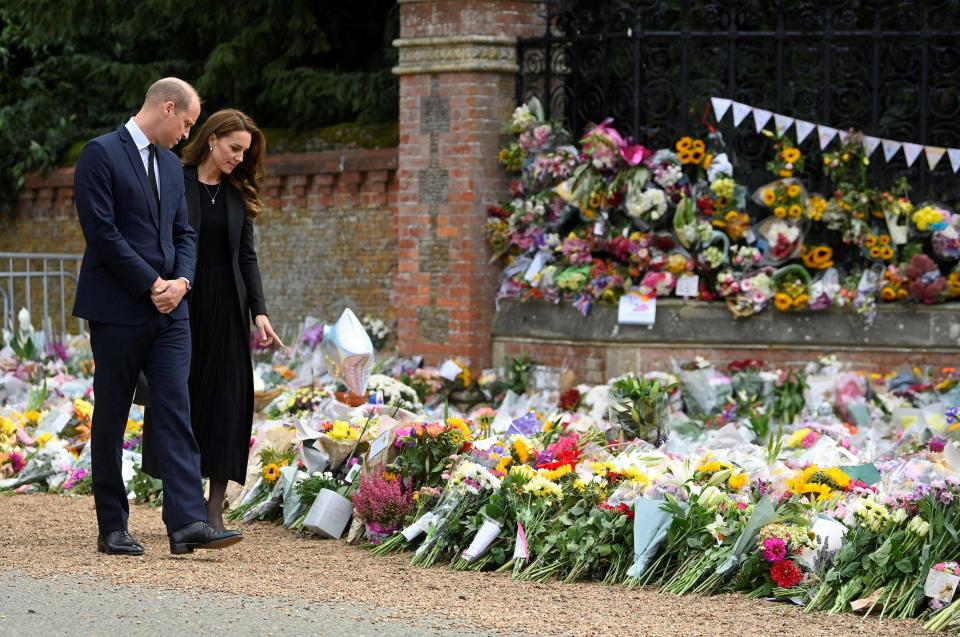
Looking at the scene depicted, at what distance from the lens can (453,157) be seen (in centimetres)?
1122

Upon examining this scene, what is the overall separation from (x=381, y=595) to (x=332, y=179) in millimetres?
8140

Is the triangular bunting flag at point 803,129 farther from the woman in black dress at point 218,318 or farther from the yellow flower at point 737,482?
the woman in black dress at point 218,318

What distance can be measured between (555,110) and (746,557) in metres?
6.07

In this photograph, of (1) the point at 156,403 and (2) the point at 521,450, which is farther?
(2) the point at 521,450

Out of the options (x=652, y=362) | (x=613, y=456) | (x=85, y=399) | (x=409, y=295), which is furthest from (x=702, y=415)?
(x=85, y=399)

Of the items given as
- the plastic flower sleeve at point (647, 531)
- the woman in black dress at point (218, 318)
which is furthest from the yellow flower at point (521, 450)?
the woman in black dress at point (218, 318)

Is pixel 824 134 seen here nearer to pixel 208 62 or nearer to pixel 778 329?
pixel 778 329

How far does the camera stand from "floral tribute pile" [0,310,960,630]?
5590mm

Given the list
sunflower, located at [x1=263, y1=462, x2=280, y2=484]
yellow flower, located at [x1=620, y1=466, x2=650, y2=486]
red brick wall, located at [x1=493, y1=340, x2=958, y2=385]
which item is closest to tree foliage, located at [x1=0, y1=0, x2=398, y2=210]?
red brick wall, located at [x1=493, y1=340, x2=958, y2=385]

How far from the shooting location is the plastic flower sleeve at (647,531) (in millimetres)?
5871

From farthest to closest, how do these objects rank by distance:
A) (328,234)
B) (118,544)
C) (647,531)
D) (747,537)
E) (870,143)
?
(328,234) < (870,143) < (118,544) < (647,531) < (747,537)

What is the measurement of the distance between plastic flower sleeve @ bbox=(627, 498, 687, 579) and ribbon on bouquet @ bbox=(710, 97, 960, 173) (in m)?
5.16

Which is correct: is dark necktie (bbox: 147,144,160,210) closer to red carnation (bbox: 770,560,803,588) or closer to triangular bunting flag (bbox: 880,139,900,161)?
red carnation (bbox: 770,560,803,588)

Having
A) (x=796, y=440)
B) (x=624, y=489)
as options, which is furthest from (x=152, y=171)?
(x=796, y=440)
